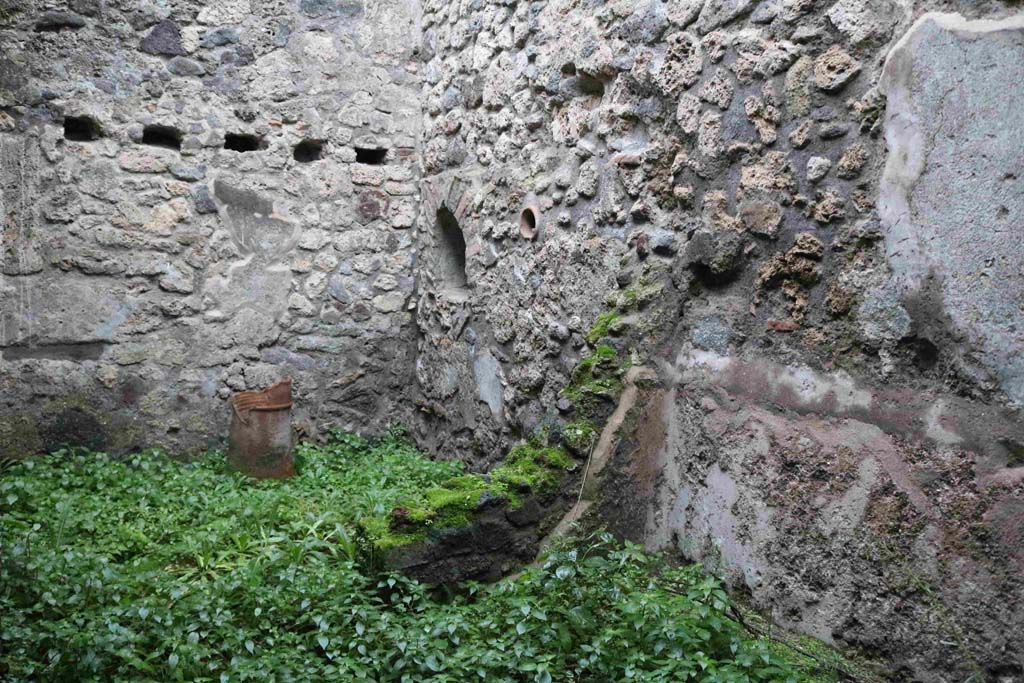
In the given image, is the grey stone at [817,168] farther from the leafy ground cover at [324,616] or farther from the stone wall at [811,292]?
the leafy ground cover at [324,616]

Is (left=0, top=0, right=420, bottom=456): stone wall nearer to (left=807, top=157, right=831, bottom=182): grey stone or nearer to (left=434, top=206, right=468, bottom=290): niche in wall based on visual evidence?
(left=434, top=206, right=468, bottom=290): niche in wall

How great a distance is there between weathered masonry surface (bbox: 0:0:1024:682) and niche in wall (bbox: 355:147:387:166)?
Answer: 0.05ft

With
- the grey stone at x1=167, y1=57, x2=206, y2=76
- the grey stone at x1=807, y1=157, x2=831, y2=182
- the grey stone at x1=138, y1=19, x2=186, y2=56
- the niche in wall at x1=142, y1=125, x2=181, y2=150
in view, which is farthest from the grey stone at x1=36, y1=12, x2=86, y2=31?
the grey stone at x1=807, y1=157, x2=831, y2=182

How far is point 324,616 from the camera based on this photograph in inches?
109

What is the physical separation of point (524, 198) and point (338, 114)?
1.82 metres

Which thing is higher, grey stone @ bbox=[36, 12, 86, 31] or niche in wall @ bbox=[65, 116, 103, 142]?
grey stone @ bbox=[36, 12, 86, 31]

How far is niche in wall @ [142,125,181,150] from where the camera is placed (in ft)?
16.9

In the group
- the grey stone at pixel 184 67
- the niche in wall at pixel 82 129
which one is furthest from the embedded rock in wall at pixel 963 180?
the niche in wall at pixel 82 129

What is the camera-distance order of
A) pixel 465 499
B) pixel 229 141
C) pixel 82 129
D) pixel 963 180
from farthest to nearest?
pixel 229 141, pixel 82 129, pixel 465 499, pixel 963 180

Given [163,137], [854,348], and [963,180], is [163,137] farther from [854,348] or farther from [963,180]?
[963,180]

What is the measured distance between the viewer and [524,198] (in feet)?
14.2

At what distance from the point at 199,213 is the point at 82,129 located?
2.61 ft

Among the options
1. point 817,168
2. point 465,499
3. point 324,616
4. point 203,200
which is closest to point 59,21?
point 203,200

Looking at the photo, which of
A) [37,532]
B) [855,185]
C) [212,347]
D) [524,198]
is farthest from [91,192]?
[855,185]
